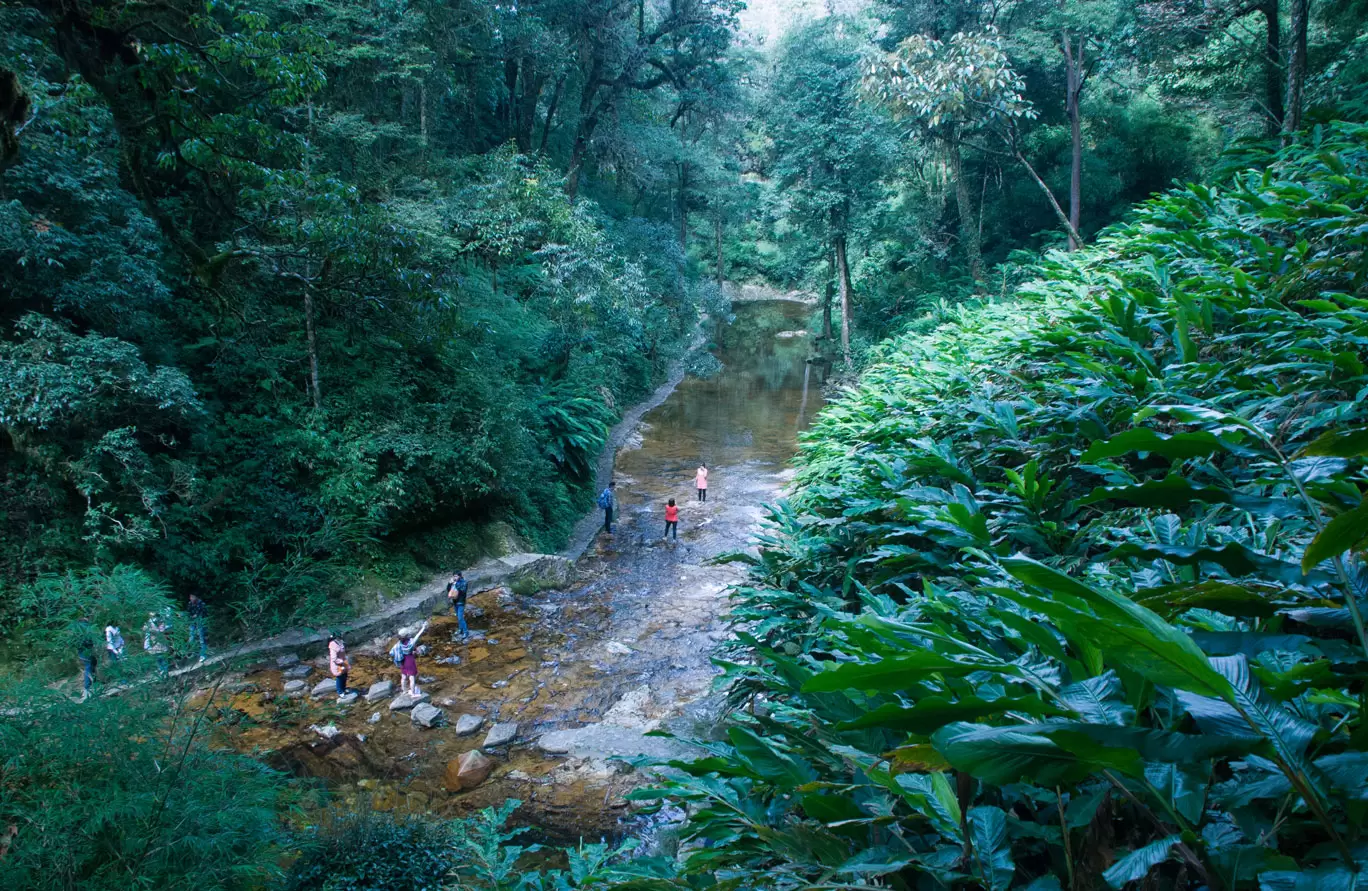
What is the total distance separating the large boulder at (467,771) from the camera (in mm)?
6207

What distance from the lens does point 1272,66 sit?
11586 mm

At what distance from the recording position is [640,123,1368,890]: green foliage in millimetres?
1023

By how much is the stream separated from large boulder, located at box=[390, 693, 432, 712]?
0.29ft

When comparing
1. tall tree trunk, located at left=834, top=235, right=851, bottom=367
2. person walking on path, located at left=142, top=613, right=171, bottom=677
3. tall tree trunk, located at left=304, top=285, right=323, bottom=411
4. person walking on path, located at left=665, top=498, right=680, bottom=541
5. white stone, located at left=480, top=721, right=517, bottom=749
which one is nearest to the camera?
person walking on path, located at left=142, top=613, right=171, bottom=677

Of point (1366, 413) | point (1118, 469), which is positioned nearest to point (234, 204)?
point (1118, 469)

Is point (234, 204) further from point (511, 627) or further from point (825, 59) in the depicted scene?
point (825, 59)

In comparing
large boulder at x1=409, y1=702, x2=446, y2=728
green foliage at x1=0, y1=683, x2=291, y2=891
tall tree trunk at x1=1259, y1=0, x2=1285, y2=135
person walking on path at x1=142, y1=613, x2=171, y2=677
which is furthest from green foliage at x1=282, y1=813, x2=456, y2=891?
tall tree trunk at x1=1259, y1=0, x2=1285, y2=135

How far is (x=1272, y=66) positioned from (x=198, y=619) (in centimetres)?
1802

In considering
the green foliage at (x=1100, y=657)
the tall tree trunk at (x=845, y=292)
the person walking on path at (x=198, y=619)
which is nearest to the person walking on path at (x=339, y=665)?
the person walking on path at (x=198, y=619)

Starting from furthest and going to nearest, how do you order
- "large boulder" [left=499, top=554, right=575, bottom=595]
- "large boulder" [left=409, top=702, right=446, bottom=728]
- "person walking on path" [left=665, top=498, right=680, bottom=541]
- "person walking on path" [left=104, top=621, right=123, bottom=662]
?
"person walking on path" [left=665, top=498, right=680, bottom=541] < "large boulder" [left=499, top=554, right=575, bottom=595] < "large boulder" [left=409, top=702, right=446, bottom=728] < "person walking on path" [left=104, top=621, right=123, bottom=662]

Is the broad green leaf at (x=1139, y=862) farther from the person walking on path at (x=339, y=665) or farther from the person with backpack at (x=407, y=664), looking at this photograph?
the person walking on path at (x=339, y=665)

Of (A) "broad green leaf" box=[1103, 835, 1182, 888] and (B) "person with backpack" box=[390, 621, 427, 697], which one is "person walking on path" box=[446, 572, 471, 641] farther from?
(A) "broad green leaf" box=[1103, 835, 1182, 888]

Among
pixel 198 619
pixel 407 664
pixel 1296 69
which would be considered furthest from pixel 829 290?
pixel 198 619

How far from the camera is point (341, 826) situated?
15.2 feet
